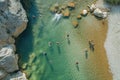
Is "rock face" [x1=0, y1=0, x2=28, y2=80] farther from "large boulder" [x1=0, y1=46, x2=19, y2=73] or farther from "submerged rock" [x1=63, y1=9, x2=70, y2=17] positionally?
"submerged rock" [x1=63, y1=9, x2=70, y2=17]

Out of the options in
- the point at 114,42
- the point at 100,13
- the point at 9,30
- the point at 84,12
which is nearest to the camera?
the point at 9,30

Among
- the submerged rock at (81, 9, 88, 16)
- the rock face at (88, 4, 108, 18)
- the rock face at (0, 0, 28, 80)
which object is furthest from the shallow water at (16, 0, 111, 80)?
the rock face at (0, 0, 28, 80)

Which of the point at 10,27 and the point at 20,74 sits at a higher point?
the point at 10,27

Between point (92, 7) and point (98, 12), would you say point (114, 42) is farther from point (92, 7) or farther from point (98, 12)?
point (92, 7)

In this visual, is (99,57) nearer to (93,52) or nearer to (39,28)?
(93,52)

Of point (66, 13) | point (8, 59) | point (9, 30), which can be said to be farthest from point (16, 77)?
point (66, 13)

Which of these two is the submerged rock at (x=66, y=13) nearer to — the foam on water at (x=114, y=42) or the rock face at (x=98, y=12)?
the rock face at (x=98, y=12)

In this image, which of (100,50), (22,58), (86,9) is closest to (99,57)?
(100,50)
